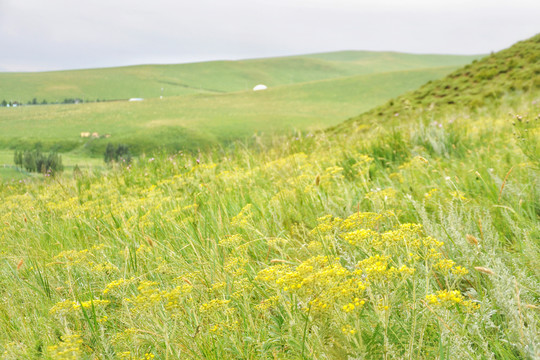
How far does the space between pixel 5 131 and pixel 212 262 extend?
478 inches

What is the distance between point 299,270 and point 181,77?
62757 mm

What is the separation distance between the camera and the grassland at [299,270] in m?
1.24

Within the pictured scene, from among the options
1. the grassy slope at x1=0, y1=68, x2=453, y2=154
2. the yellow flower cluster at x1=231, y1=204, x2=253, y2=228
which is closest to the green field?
the grassy slope at x1=0, y1=68, x2=453, y2=154

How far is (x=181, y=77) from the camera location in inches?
2370

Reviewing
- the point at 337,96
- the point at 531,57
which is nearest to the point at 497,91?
the point at 531,57

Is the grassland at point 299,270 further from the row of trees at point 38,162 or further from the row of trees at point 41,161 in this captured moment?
the row of trees at point 38,162

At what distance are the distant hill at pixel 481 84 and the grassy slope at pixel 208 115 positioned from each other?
3.19m

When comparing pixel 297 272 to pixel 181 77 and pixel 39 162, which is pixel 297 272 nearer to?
pixel 39 162

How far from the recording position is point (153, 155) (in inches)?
283

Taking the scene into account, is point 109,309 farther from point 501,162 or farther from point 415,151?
point 415,151

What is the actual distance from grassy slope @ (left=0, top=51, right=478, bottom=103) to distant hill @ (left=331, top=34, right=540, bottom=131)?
13913 mm

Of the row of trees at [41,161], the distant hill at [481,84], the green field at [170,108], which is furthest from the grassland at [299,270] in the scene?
the distant hill at [481,84]

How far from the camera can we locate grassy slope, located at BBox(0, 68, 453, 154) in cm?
1322

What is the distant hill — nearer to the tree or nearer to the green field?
the green field
